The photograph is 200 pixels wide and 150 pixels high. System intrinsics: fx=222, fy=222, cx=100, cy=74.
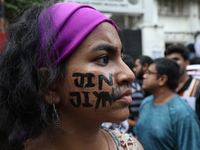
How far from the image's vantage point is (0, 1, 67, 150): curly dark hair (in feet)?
3.76

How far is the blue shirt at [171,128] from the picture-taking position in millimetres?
2385

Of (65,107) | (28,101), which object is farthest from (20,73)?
(65,107)

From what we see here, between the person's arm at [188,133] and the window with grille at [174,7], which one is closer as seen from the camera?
the person's arm at [188,133]

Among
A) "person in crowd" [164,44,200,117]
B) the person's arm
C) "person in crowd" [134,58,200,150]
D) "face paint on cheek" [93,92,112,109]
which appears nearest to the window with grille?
"person in crowd" [164,44,200,117]

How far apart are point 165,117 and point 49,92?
5.84 ft

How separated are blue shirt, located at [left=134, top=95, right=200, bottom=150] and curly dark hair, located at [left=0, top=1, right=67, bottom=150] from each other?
1.70 metres

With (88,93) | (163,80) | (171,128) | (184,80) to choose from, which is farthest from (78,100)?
(184,80)

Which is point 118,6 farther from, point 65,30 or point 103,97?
point 103,97

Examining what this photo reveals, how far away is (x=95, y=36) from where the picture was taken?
114 centimetres

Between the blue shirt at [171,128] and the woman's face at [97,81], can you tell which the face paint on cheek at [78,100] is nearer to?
the woman's face at [97,81]

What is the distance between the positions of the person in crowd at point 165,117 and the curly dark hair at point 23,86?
1.71m

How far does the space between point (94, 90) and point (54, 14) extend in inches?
18.1

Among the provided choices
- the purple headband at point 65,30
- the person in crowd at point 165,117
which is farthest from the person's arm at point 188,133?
the purple headband at point 65,30

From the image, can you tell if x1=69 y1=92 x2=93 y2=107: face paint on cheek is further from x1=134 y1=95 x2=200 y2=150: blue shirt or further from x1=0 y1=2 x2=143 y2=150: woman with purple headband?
x1=134 y1=95 x2=200 y2=150: blue shirt
